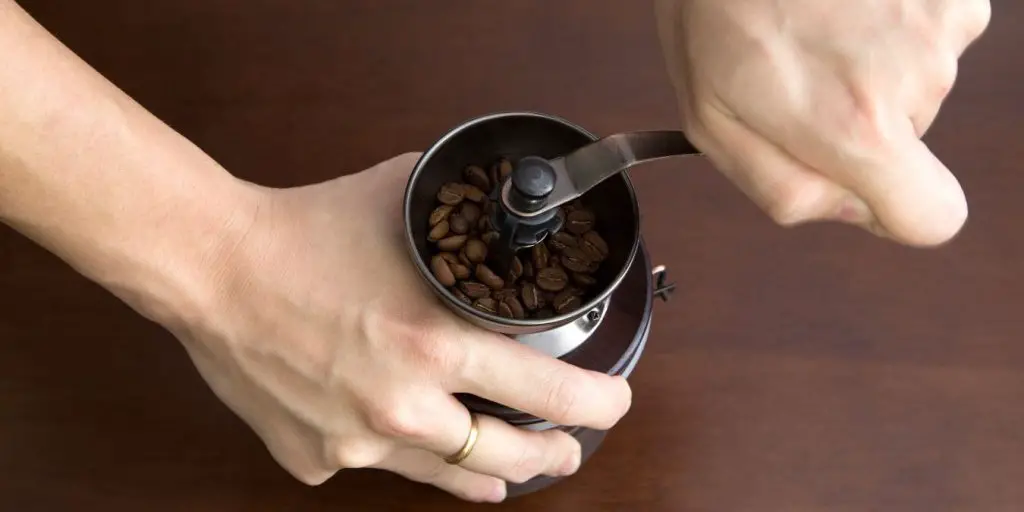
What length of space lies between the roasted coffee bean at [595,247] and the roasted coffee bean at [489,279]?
7 centimetres

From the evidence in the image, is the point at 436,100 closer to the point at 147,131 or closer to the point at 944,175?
the point at 147,131

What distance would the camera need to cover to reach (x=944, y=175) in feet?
1.50

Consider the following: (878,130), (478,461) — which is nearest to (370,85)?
(478,461)

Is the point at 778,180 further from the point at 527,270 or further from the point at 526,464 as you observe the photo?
the point at 526,464

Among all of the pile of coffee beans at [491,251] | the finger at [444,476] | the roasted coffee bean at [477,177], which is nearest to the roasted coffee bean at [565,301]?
the pile of coffee beans at [491,251]

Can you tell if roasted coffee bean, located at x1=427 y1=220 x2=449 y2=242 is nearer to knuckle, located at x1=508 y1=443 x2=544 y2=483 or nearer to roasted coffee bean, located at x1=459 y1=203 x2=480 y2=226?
roasted coffee bean, located at x1=459 y1=203 x2=480 y2=226

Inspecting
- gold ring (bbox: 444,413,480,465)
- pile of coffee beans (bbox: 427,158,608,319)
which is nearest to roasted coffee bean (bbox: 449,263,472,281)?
pile of coffee beans (bbox: 427,158,608,319)

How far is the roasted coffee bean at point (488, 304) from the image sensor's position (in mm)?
595

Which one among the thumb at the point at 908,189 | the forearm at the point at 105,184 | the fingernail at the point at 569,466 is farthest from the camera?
the fingernail at the point at 569,466

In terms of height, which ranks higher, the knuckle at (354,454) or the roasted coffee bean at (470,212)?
the roasted coffee bean at (470,212)

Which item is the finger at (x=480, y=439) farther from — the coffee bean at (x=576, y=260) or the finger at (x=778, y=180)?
the finger at (x=778, y=180)

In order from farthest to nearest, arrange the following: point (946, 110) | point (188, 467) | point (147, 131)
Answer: point (946, 110), point (188, 467), point (147, 131)

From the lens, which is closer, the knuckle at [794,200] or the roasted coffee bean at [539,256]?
the knuckle at [794,200]

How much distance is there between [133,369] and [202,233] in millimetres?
272
